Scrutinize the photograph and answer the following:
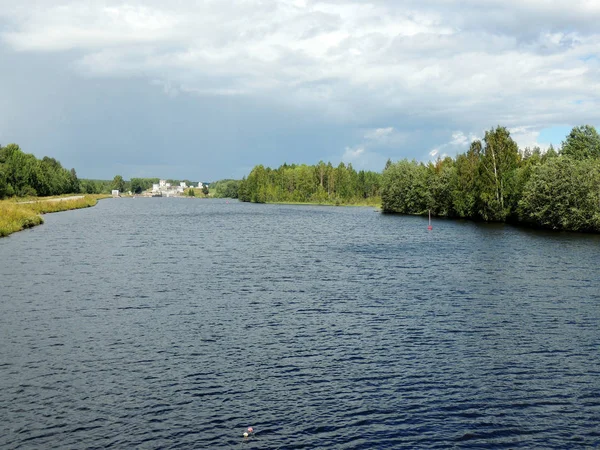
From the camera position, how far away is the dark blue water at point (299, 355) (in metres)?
20.9

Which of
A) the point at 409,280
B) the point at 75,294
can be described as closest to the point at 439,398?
the point at 409,280

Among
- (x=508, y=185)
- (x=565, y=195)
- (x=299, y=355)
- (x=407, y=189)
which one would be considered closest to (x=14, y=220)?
(x=299, y=355)

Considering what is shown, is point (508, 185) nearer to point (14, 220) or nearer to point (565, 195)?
point (565, 195)

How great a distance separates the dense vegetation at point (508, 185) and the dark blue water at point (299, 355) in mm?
47049

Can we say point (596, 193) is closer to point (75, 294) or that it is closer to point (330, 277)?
point (330, 277)

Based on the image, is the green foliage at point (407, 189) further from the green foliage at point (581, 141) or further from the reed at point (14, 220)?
the reed at point (14, 220)

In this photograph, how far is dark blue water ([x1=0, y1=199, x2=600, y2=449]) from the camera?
2088 centimetres

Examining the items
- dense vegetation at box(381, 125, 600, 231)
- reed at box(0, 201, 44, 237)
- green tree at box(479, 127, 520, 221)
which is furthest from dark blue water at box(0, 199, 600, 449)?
green tree at box(479, 127, 520, 221)

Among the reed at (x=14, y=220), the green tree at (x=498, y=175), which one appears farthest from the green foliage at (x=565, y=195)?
the reed at (x=14, y=220)

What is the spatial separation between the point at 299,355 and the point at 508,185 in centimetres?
11355

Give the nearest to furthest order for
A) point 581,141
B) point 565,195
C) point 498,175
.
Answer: point 565,195
point 498,175
point 581,141

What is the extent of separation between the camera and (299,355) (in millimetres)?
29109

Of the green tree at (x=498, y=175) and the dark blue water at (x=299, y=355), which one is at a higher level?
the green tree at (x=498, y=175)

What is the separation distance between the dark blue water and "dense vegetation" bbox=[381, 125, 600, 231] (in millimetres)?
47049
